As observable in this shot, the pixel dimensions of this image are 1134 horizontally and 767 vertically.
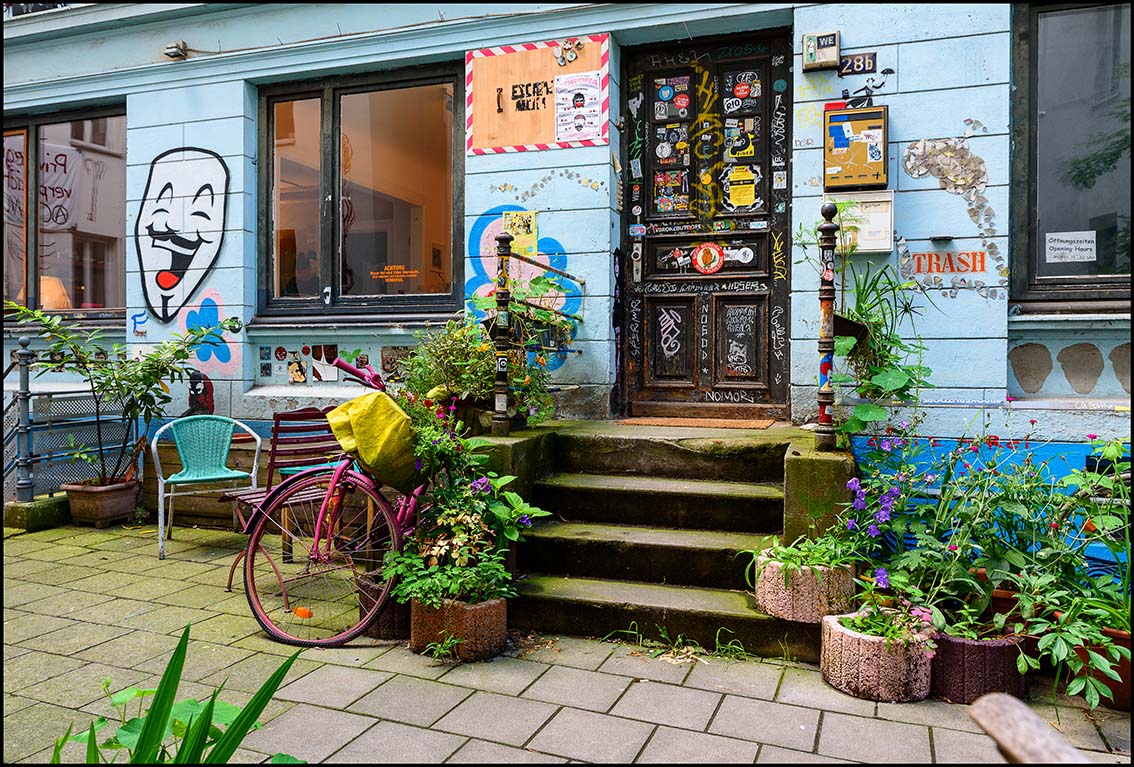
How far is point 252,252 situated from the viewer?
7000 mm

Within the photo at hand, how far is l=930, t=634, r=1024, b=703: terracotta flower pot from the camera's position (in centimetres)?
336

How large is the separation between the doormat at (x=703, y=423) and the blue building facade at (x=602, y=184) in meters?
0.19

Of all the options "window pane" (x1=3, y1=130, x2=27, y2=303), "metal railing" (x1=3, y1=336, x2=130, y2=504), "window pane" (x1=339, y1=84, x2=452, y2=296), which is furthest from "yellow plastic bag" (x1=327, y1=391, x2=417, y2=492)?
"window pane" (x1=3, y1=130, x2=27, y2=303)

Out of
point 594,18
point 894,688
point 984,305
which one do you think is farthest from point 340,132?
point 894,688

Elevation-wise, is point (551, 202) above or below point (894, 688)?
above

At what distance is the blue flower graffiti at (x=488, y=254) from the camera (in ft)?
19.4

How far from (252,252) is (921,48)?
5.44 m

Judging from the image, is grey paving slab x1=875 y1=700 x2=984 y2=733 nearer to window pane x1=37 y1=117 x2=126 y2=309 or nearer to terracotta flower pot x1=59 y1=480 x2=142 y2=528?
terracotta flower pot x1=59 y1=480 x2=142 y2=528

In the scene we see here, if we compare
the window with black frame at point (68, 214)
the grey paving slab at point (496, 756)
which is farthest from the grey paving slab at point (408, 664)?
the window with black frame at point (68, 214)

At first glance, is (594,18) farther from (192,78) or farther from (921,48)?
(192,78)

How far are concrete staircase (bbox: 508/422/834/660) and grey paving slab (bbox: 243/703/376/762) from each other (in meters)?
1.21

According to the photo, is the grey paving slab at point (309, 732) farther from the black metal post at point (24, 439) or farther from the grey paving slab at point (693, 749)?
the black metal post at point (24, 439)

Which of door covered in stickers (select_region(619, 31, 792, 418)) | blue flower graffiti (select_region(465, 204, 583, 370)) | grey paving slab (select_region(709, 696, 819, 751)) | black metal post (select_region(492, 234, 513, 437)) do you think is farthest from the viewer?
blue flower graffiti (select_region(465, 204, 583, 370))

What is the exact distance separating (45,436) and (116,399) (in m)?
0.59
